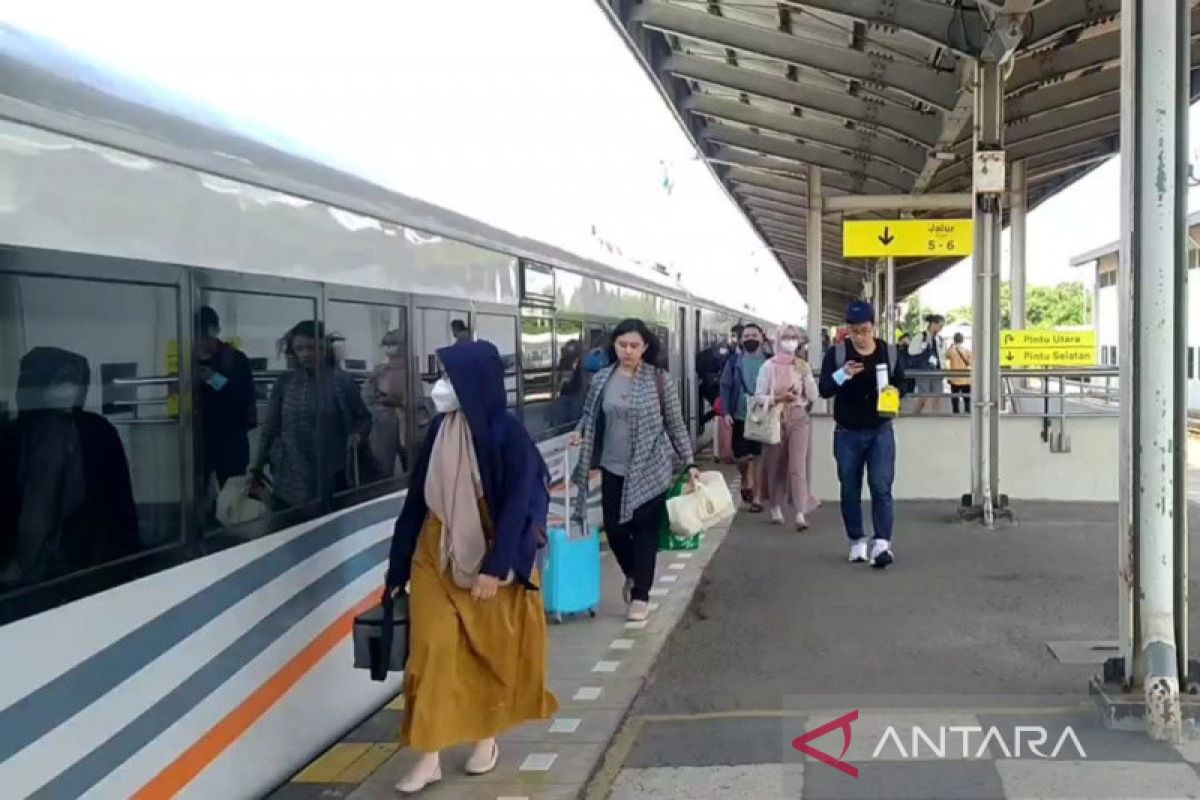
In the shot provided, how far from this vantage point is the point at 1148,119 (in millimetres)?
5082

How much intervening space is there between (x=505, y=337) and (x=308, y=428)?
304cm

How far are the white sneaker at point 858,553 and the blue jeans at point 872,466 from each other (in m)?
0.25

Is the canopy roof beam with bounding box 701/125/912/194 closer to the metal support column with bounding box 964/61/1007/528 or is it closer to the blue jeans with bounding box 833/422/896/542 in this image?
the metal support column with bounding box 964/61/1007/528

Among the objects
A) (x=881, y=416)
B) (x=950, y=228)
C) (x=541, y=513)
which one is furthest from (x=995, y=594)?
(x=950, y=228)

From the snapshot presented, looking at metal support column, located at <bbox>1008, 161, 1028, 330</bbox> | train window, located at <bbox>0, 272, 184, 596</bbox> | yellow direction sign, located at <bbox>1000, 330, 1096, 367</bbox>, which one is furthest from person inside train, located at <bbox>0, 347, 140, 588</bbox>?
metal support column, located at <bbox>1008, 161, 1028, 330</bbox>

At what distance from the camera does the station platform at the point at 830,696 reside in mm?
4684

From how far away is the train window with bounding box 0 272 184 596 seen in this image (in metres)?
3.16

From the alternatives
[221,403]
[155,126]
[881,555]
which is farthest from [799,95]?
[155,126]

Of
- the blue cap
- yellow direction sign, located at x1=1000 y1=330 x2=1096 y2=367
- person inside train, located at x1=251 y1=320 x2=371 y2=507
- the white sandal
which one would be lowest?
the white sandal

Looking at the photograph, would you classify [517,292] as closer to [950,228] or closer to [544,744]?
[544,744]

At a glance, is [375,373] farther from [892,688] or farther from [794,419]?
[794,419]

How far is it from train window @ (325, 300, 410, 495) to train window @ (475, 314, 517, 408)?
133 centimetres

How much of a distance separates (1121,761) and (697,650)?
2.35 metres

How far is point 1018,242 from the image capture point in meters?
19.4
